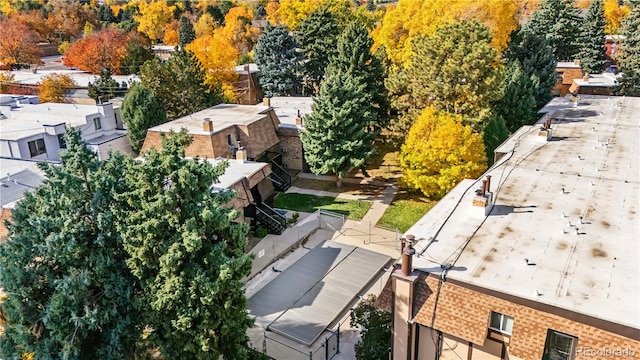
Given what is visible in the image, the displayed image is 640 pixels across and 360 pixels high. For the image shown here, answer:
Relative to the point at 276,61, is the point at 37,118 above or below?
below

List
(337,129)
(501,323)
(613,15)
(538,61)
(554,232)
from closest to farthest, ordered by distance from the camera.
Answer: (501,323) < (554,232) < (337,129) < (538,61) < (613,15)

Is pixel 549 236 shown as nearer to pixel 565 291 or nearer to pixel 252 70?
pixel 565 291

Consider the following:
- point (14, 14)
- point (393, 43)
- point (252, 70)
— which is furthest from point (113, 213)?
point (14, 14)

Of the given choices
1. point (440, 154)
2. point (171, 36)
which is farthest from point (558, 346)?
point (171, 36)

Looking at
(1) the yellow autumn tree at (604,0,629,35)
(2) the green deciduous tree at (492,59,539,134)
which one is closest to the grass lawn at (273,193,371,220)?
(2) the green deciduous tree at (492,59,539,134)

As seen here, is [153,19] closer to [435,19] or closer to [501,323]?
[435,19]

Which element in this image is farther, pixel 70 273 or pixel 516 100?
pixel 516 100

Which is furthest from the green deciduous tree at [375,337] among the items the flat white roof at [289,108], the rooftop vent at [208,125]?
the flat white roof at [289,108]
